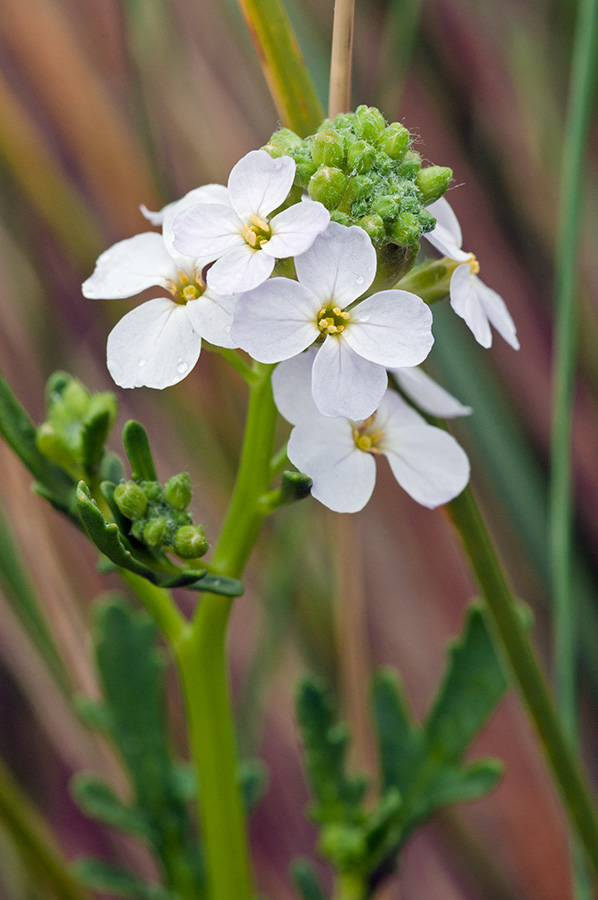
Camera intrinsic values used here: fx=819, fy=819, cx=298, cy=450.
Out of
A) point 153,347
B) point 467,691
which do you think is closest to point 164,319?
point 153,347

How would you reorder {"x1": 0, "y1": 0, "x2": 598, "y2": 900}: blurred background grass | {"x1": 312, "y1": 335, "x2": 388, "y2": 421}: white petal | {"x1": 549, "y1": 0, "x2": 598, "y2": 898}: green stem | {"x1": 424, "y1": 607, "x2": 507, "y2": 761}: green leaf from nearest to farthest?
{"x1": 312, "y1": 335, "x2": 388, "y2": 421}: white petal → {"x1": 549, "y1": 0, "x2": 598, "y2": 898}: green stem → {"x1": 424, "y1": 607, "x2": 507, "y2": 761}: green leaf → {"x1": 0, "y1": 0, "x2": 598, "y2": 900}: blurred background grass

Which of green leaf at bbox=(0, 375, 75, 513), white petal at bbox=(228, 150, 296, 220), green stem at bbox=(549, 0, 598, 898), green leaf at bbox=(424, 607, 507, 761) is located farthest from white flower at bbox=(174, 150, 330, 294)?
green leaf at bbox=(424, 607, 507, 761)

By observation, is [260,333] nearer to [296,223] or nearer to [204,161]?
[296,223]

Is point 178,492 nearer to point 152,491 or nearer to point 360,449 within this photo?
point 152,491

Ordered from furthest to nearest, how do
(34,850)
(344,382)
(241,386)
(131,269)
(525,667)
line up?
(241,386) < (34,850) < (525,667) < (131,269) < (344,382)

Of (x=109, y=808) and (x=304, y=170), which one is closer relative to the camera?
(x=304, y=170)

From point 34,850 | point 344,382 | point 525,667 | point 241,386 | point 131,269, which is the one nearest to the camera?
point 344,382

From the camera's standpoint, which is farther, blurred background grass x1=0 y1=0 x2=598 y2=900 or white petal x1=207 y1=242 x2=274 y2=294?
blurred background grass x1=0 y1=0 x2=598 y2=900

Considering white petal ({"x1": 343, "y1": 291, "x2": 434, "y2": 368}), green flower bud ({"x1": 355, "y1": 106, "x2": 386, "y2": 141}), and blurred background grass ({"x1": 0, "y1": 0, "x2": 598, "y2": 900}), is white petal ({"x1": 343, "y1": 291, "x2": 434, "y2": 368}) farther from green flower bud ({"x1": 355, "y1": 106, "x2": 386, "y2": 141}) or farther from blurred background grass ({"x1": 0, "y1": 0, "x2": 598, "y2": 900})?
blurred background grass ({"x1": 0, "y1": 0, "x2": 598, "y2": 900})
